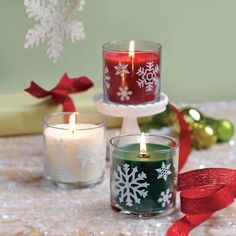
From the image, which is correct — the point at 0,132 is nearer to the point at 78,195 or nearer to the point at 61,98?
the point at 61,98

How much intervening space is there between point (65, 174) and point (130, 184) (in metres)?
0.17

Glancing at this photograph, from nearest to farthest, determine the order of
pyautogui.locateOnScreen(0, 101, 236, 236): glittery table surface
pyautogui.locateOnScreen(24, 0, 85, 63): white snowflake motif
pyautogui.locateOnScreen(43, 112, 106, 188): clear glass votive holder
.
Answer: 1. pyautogui.locateOnScreen(0, 101, 236, 236): glittery table surface
2. pyautogui.locateOnScreen(43, 112, 106, 188): clear glass votive holder
3. pyautogui.locateOnScreen(24, 0, 85, 63): white snowflake motif

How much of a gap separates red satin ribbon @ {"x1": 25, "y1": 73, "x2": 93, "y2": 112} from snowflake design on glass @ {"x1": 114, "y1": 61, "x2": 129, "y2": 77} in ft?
0.83

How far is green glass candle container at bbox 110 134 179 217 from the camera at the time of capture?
3.02 ft

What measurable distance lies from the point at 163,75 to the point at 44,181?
548mm

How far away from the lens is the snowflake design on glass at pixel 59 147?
106cm

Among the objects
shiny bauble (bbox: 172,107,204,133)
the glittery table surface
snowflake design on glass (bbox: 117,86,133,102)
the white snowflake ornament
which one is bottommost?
the glittery table surface

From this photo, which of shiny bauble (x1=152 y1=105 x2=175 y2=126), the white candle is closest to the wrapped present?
shiny bauble (x1=152 y1=105 x2=175 y2=126)

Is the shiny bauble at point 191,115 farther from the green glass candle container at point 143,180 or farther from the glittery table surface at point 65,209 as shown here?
the green glass candle container at point 143,180

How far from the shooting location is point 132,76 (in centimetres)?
107

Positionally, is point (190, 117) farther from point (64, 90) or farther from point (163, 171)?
point (163, 171)

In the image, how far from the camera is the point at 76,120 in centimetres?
114

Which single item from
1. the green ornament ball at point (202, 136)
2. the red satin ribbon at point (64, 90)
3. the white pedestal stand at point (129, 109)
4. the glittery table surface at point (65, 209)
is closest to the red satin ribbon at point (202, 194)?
the glittery table surface at point (65, 209)

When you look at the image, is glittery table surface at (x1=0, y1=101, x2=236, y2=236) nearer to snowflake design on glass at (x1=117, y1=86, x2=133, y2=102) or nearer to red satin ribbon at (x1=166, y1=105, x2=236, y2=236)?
red satin ribbon at (x1=166, y1=105, x2=236, y2=236)
